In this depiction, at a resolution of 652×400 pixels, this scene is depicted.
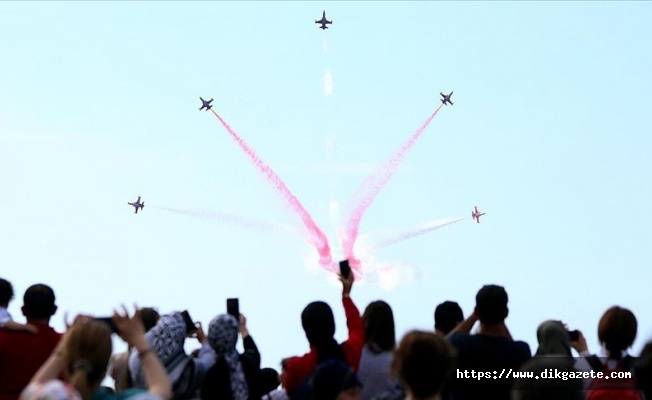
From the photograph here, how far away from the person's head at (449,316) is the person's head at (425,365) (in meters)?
5.56

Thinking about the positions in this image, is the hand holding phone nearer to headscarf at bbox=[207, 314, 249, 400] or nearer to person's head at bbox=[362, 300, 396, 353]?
person's head at bbox=[362, 300, 396, 353]

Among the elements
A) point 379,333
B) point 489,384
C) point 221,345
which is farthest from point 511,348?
point 221,345

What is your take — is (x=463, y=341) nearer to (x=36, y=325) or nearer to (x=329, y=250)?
(x=36, y=325)

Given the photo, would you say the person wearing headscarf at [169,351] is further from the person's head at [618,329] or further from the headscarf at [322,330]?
the person's head at [618,329]

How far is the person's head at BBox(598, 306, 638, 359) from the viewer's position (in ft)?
36.2

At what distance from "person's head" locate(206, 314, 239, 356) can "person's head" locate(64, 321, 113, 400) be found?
3.68 metres

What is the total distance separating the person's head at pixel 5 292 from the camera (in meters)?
13.5

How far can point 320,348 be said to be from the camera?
1151 cm

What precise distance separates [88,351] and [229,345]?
385cm

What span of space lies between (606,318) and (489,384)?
4.95ft

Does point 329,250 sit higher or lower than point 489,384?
higher

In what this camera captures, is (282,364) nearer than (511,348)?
No

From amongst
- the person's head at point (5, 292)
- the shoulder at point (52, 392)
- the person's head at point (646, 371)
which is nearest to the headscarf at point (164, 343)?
the person's head at point (5, 292)

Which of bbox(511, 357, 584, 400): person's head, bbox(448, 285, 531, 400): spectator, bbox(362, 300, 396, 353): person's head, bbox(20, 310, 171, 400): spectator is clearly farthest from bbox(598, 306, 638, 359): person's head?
bbox(20, 310, 171, 400): spectator
